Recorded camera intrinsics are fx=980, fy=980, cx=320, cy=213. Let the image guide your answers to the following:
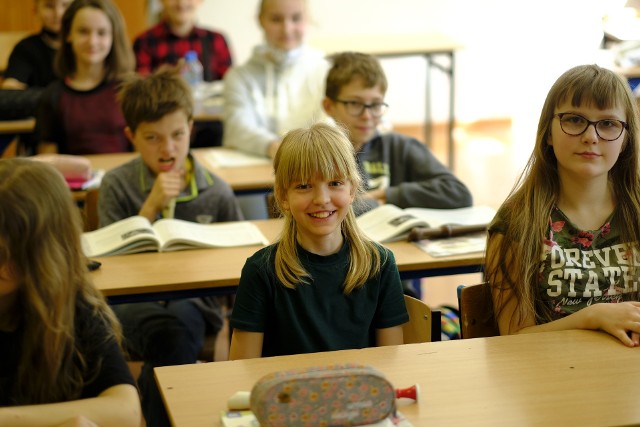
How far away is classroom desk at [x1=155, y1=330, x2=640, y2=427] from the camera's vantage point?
1612 mm

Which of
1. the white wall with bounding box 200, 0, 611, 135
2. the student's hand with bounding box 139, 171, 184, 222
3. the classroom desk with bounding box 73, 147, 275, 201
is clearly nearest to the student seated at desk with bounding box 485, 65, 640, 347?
the student's hand with bounding box 139, 171, 184, 222

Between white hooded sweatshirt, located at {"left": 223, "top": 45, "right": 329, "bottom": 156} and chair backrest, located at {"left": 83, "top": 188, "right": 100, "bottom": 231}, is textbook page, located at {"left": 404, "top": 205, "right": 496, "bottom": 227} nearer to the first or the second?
chair backrest, located at {"left": 83, "top": 188, "right": 100, "bottom": 231}

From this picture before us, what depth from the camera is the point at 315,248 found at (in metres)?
2.16

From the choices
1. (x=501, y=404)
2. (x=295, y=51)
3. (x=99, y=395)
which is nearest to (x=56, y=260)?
(x=99, y=395)

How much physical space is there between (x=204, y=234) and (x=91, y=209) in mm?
465

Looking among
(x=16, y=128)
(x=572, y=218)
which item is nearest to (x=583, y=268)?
(x=572, y=218)

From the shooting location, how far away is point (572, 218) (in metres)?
2.25

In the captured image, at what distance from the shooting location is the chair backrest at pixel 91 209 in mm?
3057

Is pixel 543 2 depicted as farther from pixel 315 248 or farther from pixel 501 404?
pixel 501 404

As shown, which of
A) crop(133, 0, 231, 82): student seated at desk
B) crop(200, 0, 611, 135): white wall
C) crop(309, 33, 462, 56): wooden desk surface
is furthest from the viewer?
crop(200, 0, 611, 135): white wall

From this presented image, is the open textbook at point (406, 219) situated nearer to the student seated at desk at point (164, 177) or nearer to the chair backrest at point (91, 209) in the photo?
the student seated at desk at point (164, 177)

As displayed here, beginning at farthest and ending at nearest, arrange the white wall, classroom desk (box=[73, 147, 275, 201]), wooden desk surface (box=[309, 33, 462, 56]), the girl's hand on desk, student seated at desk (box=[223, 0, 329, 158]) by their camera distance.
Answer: the white wall → wooden desk surface (box=[309, 33, 462, 56]) → student seated at desk (box=[223, 0, 329, 158]) → classroom desk (box=[73, 147, 275, 201]) → the girl's hand on desk

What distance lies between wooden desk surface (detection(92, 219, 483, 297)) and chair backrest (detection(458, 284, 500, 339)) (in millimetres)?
375

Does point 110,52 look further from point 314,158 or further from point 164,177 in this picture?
point 314,158
